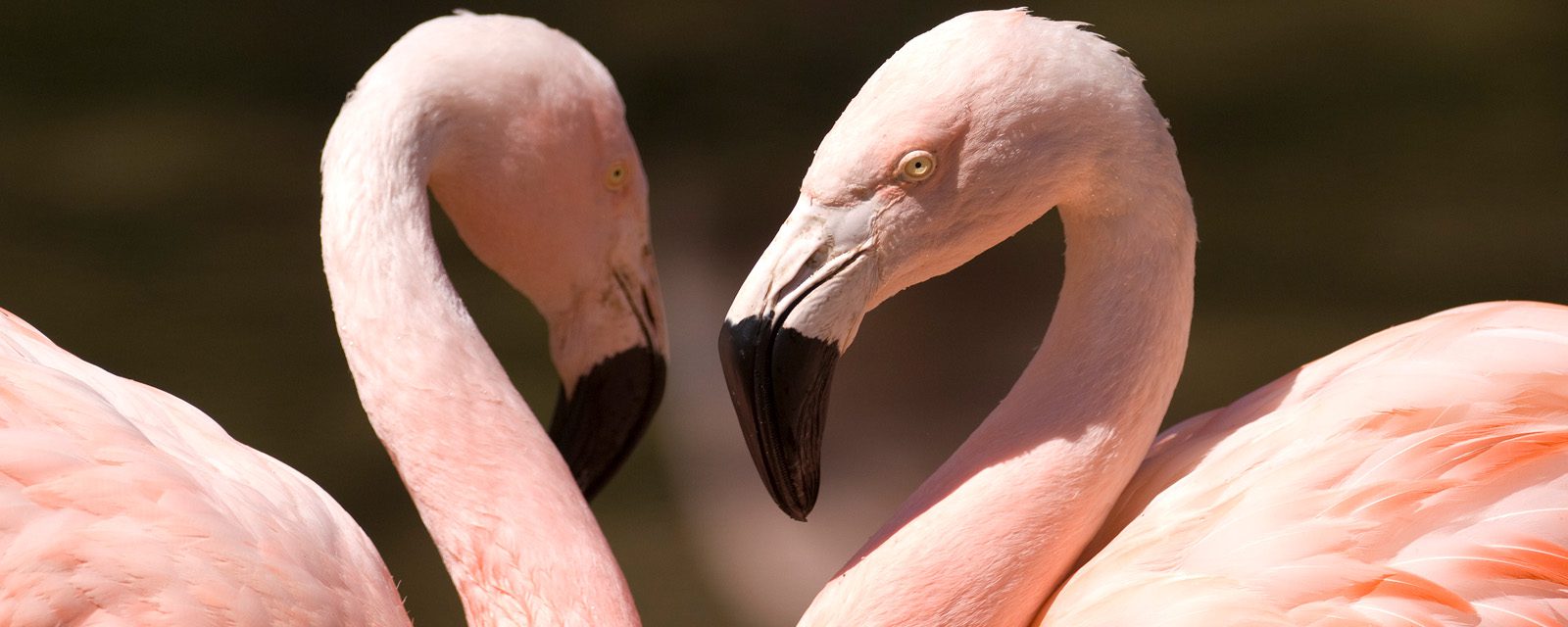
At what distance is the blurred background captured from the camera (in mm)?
4934

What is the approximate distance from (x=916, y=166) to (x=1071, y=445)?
1.36ft

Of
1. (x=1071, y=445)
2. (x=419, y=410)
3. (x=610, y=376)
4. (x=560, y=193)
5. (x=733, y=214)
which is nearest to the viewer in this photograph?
(x=1071, y=445)

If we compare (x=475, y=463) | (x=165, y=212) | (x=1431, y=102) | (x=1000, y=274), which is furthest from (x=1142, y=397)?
(x=1431, y=102)

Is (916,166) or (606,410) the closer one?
(916,166)

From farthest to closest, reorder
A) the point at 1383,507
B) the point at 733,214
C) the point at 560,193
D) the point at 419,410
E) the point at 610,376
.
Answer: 1. the point at 733,214
2. the point at 610,376
3. the point at 560,193
4. the point at 419,410
5. the point at 1383,507

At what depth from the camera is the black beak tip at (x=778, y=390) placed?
1683 mm

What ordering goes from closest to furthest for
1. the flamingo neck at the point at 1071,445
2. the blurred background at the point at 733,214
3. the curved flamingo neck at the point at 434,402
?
1. the flamingo neck at the point at 1071,445
2. the curved flamingo neck at the point at 434,402
3. the blurred background at the point at 733,214

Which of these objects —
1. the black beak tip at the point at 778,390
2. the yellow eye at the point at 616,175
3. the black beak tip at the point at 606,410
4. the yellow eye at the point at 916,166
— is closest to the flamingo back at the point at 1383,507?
the black beak tip at the point at 778,390

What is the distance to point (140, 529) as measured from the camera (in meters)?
1.67

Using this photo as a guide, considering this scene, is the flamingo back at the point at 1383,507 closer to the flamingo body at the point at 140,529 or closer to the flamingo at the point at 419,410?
the flamingo at the point at 419,410

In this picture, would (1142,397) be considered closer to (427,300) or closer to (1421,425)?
(1421,425)

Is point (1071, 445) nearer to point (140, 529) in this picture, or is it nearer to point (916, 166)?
point (916, 166)

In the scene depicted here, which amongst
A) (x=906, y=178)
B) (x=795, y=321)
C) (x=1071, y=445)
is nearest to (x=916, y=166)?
(x=906, y=178)

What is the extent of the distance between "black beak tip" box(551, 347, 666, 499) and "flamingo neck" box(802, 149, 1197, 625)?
0.70 metres
